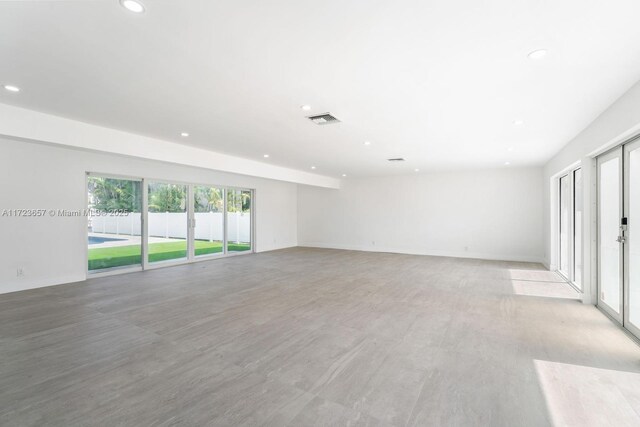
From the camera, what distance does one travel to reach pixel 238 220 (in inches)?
370

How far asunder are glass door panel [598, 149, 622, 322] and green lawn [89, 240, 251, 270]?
328 inches

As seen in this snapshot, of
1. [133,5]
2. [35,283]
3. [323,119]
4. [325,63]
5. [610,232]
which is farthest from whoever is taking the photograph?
[35,283]

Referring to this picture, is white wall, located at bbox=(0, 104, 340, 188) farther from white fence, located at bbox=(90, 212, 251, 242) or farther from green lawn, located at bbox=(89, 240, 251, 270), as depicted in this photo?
green lawn, located at bbox=(89, 240, 251, 270)

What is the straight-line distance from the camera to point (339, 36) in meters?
2.23

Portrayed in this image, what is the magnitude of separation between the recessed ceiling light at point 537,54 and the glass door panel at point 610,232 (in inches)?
85.9

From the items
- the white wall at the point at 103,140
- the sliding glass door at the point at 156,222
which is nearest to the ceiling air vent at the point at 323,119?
the white wall at the point at 103,140

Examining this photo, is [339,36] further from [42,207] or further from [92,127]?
[42,207]

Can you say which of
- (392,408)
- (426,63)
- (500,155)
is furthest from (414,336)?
(500,155)

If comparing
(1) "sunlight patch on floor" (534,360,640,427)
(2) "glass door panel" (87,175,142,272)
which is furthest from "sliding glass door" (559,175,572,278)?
(2) "glass door panel" (87,175,142,272)

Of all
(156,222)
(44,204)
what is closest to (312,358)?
(44,204)

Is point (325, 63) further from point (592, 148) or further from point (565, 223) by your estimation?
point (565, 223)

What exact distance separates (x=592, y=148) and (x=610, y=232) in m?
1.18

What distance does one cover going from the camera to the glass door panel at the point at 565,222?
577 cm

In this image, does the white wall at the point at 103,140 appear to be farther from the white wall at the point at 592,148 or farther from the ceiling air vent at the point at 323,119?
the white wall at the point at 592,148
